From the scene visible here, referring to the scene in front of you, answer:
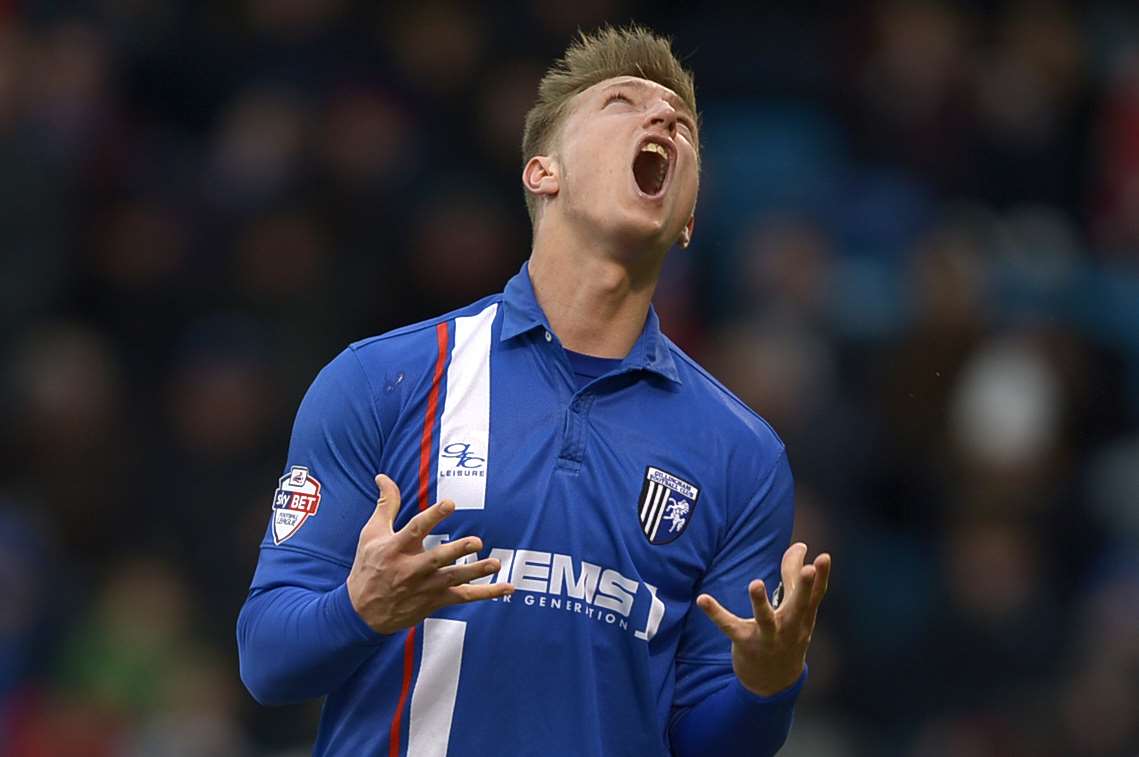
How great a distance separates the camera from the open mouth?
4340mm

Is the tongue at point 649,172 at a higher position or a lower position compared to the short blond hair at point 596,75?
lower

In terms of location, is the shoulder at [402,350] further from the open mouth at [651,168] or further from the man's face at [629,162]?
the open mouth at [651,168]

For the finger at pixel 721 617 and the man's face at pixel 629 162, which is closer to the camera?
the finger at pixel 721 617

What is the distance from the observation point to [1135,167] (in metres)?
10.1

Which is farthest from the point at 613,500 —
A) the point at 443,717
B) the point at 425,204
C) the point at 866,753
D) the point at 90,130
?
the point at 90,130

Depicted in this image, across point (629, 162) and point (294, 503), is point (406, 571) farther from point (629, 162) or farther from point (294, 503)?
point (629, 162)

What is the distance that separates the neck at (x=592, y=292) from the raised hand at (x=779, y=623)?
718mm

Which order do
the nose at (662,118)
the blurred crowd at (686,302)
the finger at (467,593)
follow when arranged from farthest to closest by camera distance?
the blurred crowd at (686,302)
the nose at (662,118)
the finger at (467,593)

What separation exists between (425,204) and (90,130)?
188 centimetres

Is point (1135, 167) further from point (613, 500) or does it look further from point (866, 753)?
point (613, 500)


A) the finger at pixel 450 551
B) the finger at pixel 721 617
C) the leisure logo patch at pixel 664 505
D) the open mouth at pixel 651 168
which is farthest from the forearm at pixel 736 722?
the open mouth at pixel 651 168

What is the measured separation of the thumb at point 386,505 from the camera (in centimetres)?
353

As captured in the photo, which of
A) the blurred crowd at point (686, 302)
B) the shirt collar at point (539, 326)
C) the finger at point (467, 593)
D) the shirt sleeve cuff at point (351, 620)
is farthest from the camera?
the blurred crowd at point (686, 302)

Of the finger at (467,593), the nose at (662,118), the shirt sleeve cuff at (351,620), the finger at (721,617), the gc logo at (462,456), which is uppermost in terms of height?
the nose at (662,118)
